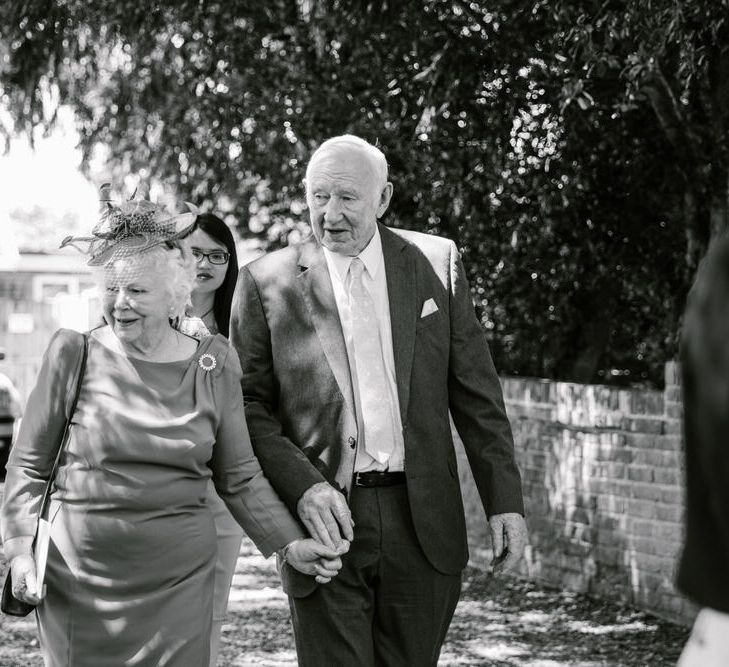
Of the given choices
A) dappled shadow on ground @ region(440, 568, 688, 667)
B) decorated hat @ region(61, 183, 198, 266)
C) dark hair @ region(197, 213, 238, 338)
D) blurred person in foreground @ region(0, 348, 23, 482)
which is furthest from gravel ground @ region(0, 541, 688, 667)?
blurred person in foreground @ region(0, 348, 23, 482)

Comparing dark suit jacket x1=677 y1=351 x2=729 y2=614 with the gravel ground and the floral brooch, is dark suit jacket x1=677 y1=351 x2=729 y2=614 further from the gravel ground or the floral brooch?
the gravel ground

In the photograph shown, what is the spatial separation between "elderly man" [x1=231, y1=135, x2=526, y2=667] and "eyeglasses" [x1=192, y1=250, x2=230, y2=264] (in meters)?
1.21

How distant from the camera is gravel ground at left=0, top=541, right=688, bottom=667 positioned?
23.0 feet

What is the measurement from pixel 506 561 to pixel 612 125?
5.35 meters

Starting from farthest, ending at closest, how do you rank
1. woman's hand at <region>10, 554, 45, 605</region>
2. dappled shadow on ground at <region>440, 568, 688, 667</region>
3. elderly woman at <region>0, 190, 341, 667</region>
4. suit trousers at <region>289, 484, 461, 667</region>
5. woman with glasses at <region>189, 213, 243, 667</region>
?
dappled shadow on ground at <region>440, 568, 688, 667</region> → woman with glasses at <region>189, 213, 243, 667</region> → suit trousers at <region>289, 484, 461, 667</region> → elderly woman at <region>0, 190, 341, 667</region> → woman's hand at <region>10, 554, 45, 605</region>

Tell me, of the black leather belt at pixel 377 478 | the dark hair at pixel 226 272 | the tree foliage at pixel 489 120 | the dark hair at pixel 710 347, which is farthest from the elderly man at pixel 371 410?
the tree foliage at pixel 489 120

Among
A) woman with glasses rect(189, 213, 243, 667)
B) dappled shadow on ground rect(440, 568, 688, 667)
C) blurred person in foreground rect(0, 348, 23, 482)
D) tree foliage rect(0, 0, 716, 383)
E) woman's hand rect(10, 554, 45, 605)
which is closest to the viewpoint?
woman's hand rect(10, 554, 45, 605)

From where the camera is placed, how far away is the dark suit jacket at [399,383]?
158 inches

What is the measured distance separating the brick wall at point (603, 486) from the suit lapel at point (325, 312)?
372cm

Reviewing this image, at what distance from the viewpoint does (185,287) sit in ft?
12.9

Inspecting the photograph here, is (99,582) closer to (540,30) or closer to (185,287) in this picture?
(185,287)

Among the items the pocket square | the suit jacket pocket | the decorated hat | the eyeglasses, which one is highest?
the eyeglasses

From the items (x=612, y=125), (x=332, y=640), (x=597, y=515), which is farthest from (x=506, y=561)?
(x=612, y=125)

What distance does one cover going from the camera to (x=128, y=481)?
364 cm
